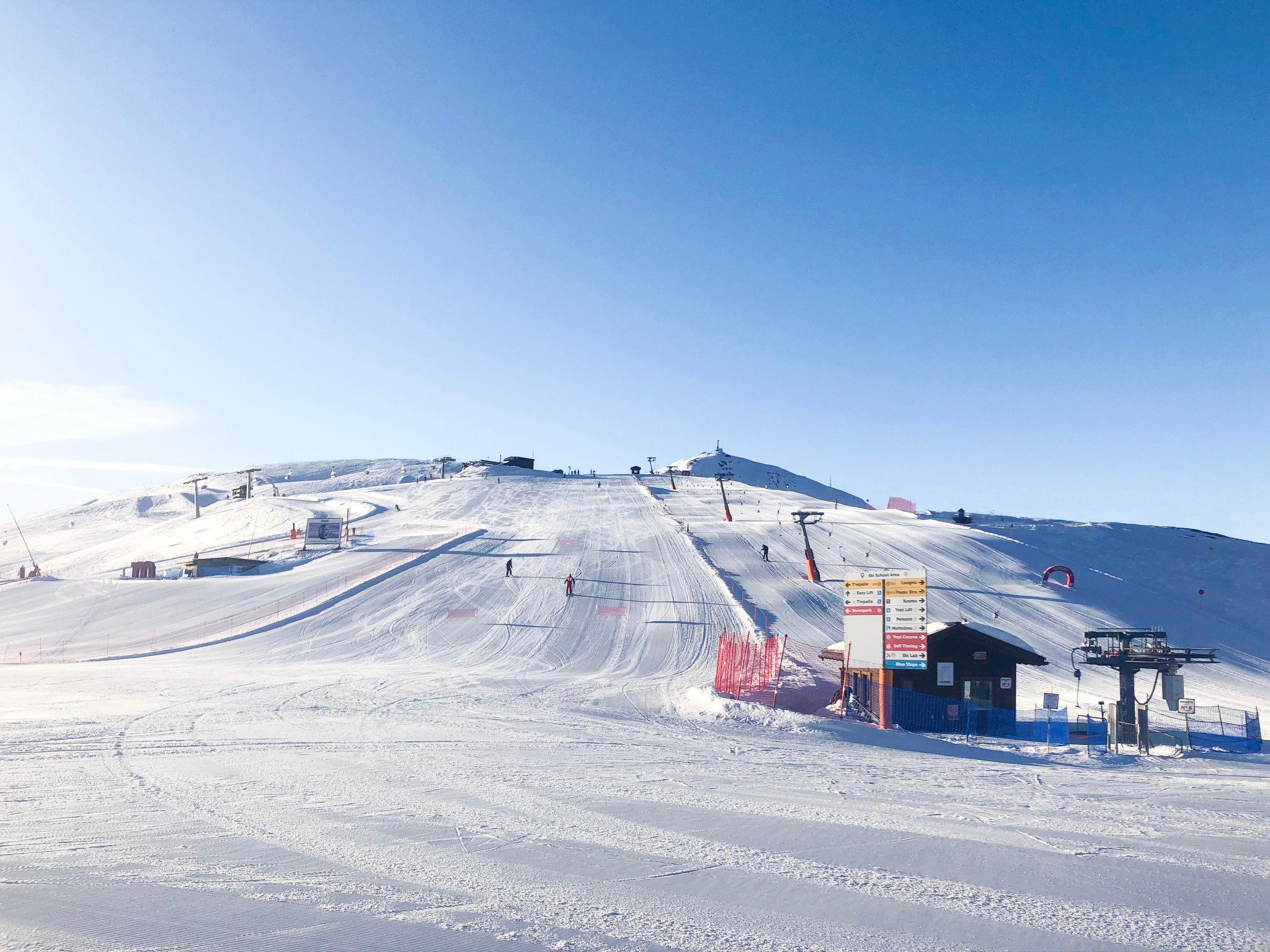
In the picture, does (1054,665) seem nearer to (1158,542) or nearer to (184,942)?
(184,942)

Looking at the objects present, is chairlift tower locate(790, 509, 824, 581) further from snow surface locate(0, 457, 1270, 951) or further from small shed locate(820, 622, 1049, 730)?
small shed locate(820, 622, 1049, 730)

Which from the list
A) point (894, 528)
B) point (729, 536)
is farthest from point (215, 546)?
point (894, 528)

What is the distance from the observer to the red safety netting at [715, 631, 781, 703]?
21.0 meters

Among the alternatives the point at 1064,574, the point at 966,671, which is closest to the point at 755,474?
the point at 1064,574

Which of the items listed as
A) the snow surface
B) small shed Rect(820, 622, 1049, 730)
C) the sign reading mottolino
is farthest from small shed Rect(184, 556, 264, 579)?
small shed Rect(820, 622, 1049, 730)

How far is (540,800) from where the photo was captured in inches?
390

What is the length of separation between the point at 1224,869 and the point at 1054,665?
26477 millimetres

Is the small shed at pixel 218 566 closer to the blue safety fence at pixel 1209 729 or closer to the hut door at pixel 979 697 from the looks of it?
the hut door at pixel 979 697

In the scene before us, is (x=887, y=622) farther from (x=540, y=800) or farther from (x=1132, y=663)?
(x=540, y=800)

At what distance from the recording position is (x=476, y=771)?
11547 mm

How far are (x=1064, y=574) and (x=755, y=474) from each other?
381 feet

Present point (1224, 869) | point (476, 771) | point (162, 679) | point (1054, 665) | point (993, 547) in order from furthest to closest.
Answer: point (993, 547)
point (1054, 665)
point (162, 679)
point (476, 771)
point (1224, 869)

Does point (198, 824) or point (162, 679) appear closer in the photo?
point (198, 824)

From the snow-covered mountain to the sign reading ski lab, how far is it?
118392 millimetres
